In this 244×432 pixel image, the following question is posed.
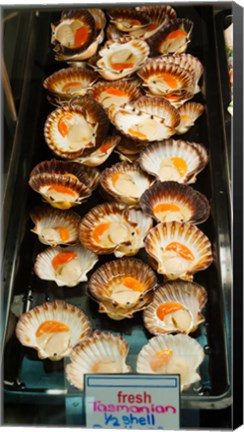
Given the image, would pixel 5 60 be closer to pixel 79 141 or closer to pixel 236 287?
pixel 79 141

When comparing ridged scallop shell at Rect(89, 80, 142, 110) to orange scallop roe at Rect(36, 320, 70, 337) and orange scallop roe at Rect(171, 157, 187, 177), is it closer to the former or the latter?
orange scallop roe at Rect(171, 157, 187, 177)

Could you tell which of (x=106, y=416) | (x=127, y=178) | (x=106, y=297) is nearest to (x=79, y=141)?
(x=127, y=178)

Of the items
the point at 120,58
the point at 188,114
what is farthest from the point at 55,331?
the point at 120,58

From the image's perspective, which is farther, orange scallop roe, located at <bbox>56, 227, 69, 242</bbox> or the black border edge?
orange scallop roe, located at <bbox>56, 227, 69, 242</bbox>

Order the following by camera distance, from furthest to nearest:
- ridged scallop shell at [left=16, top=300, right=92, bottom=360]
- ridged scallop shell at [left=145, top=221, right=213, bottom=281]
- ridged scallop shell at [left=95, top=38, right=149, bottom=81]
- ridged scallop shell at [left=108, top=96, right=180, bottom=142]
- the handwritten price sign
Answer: ridged scallop shell at [left=95, top=38, right=149, bottom=81]
ridged scallop shell at [left=108, top=96, right=180, bottom=142]
ridged scallop shell at [left=145, top=221, right=213, bottom=281]
ridged scallop shell at [left=16, top=300, right=92, bottom=360]
the handwritten price sign

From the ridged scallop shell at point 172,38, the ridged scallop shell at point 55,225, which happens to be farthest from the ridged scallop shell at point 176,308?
the ridged scallop shell at point 172,38

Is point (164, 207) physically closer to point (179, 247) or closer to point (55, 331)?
point (179, 247)

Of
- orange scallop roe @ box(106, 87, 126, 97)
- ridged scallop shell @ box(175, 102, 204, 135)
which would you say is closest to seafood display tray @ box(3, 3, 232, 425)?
ridged scallop shell @ box(175, 102, 204, 135)
